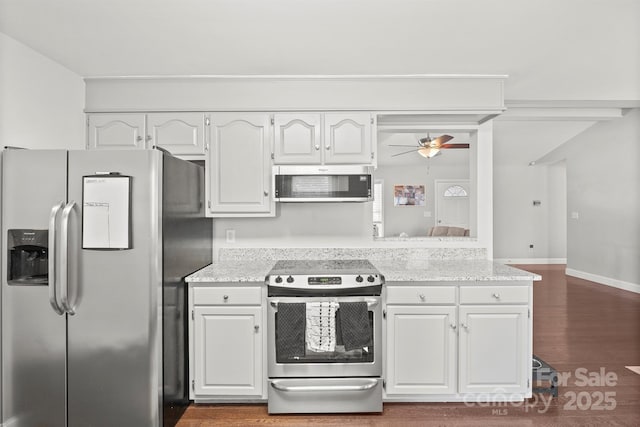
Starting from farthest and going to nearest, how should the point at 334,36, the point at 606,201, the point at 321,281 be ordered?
the point at 606,201
the point at 321,281
the point at 334,36

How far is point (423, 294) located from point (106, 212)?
202 cm

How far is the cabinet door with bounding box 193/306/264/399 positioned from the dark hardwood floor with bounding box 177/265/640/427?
10.2 inches

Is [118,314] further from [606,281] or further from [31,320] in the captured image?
[606,281]

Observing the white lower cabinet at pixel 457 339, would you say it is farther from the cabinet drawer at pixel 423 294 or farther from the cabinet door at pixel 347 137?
the cabinet door at pixel 347 137

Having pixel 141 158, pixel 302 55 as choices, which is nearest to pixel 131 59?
pixel 141 158

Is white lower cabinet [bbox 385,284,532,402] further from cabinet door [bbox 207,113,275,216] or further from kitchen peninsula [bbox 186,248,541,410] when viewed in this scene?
cabinet door [bbox 207,113,275,216]

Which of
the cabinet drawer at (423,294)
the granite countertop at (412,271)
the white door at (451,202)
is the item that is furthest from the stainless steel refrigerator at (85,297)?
the white door at (451,202)

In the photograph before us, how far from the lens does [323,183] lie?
2.89 m

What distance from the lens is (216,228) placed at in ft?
10.8

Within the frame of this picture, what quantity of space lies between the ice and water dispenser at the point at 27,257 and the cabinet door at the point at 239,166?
1.10 m

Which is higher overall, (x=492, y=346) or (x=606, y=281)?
(x=492, y=346)

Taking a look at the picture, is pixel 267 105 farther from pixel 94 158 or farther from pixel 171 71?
pixel 94 158

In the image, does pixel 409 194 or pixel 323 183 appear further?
pixel 409 194

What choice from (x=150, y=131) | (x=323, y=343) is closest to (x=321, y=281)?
(x=323, y=343)
